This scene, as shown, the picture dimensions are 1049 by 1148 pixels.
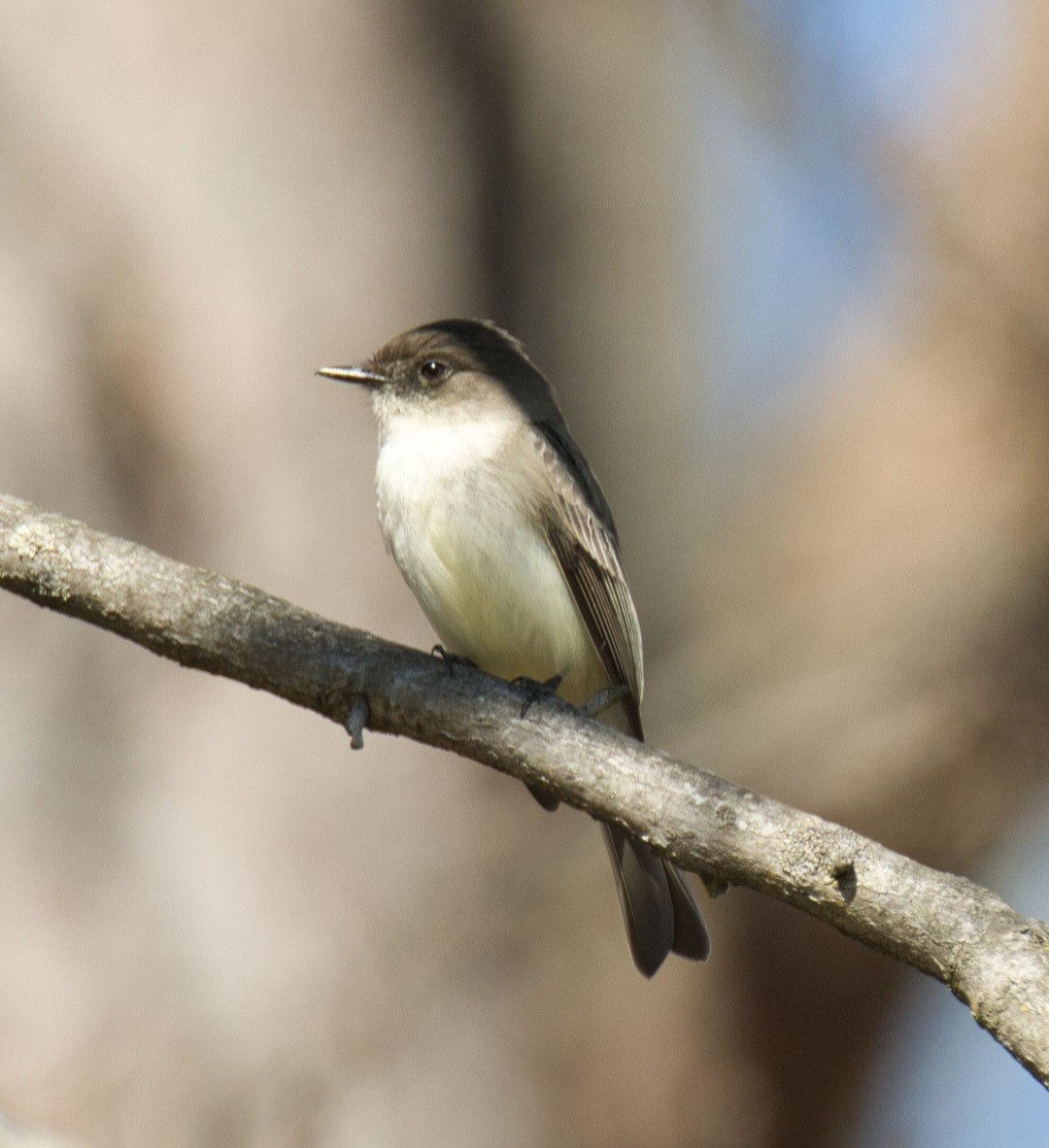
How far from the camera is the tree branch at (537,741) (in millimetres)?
2266

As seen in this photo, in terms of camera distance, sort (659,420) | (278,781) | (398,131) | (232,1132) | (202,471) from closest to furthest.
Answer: (232,1132) < (278,781) < (202,471) < (398,131) < (659,420)

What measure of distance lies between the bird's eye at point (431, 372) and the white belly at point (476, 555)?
24 cm

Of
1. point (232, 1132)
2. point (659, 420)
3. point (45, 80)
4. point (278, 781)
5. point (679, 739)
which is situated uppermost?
point (45, 80)

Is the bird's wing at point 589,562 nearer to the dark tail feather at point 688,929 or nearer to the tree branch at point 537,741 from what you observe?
the dark tail feather at point 688,929

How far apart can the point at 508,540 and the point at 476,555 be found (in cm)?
9

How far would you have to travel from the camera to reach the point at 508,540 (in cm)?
372

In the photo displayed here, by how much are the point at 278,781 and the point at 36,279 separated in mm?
1886

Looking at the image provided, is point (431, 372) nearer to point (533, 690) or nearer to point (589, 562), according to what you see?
point (589, 562)

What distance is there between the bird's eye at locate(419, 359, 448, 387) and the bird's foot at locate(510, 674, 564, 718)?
88cm

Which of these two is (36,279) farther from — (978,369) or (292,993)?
(978,369)

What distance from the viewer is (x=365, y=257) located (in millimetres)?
5512

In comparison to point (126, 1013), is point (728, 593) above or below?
above

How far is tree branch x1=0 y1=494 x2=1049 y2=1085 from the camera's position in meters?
2.27

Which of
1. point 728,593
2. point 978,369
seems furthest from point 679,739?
point 978,369
